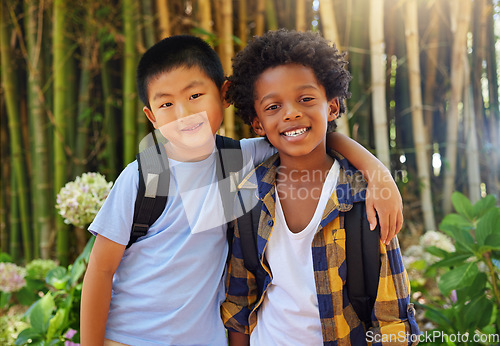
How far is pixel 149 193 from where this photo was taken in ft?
3.07

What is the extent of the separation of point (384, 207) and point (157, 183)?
524mm

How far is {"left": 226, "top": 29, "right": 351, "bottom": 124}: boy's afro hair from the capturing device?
3.07ft

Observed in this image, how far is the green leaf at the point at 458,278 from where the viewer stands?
1.19 metres

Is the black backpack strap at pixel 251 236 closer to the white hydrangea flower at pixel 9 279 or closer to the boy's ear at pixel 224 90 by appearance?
the boy's ear at pixel 224 90

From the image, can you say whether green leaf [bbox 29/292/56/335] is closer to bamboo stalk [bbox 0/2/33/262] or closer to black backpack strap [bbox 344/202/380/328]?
black backpack strap [bbox 344/202/380/328]

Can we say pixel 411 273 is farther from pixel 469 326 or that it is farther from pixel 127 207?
pixel 127 207

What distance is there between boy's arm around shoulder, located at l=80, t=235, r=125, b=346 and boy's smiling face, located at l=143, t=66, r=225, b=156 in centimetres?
30

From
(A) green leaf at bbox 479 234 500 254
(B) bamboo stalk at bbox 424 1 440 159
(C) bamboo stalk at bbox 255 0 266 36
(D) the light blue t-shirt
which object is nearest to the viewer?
(D) the light blue t-shirt

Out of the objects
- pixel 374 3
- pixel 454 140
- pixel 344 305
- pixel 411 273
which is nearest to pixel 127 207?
pixel 344 305

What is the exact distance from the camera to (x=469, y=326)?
126cm

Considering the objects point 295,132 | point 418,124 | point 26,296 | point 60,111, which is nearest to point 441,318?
A: point 295,132

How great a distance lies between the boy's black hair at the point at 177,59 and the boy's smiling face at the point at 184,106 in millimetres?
17

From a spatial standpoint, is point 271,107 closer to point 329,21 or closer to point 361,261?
point 361,261

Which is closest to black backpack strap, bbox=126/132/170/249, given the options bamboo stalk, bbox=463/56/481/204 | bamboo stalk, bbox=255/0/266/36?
bamboo stalk, bbox=255/0/266/36
